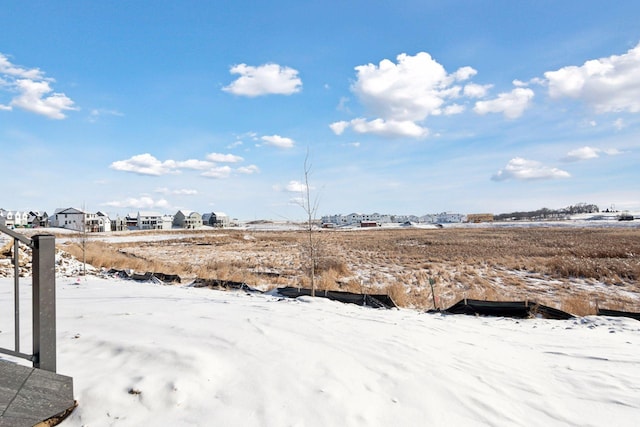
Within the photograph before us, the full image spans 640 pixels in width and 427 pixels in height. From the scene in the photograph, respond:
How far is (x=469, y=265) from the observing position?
21266mm

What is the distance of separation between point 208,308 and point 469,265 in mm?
18126

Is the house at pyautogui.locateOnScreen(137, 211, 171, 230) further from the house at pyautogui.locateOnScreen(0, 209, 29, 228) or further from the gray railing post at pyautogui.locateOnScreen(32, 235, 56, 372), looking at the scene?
the gray railing post at pyautogui.locateOnScreen(32, 235, 56, 372)

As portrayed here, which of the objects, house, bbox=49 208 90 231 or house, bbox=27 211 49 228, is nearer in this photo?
house, bbox=49 208 90 231

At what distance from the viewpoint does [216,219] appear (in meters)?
115

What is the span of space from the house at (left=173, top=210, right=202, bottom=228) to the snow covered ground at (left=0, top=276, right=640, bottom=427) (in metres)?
102

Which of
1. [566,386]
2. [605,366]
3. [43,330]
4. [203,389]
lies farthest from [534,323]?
[43,330]

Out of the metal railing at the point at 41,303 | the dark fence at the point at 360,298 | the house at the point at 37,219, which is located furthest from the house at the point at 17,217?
the metal railing at the point at 41,303

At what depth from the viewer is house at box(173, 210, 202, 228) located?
102375 mm

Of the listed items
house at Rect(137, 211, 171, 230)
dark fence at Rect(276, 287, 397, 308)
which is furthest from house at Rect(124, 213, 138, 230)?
dark fence at Rect(276, 287, 397, 308)

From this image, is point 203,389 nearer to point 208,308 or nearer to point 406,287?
point 208,308

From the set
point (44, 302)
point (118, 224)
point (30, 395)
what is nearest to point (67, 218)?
point (118, 224)

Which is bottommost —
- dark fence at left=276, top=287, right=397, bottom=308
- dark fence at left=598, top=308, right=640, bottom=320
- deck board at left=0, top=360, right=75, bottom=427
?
dark fence at left=598, top=308, right=640, bottom=320

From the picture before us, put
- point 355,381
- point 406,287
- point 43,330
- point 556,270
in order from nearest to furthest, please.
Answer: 1. point 43,330
2. point 355,381
3. point 406,287
4. point 556,270

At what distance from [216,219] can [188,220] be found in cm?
1323
